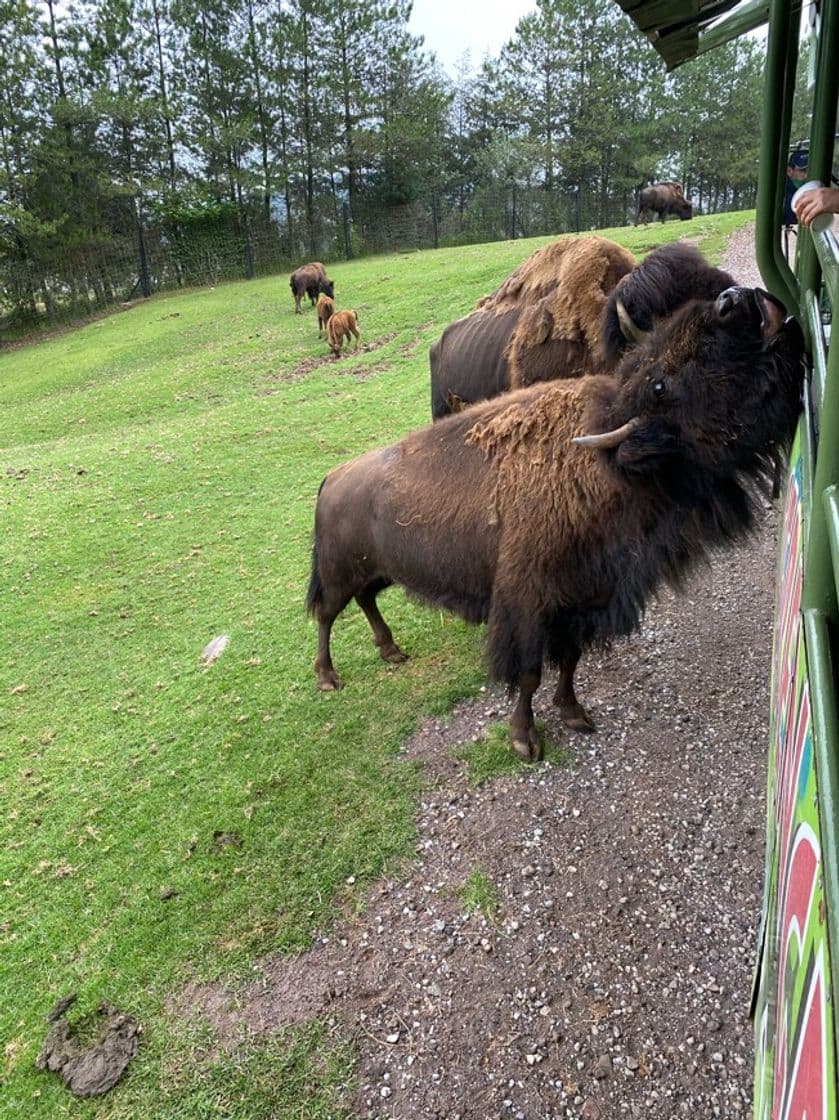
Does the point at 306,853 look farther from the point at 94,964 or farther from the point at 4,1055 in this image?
the point at 4,1055

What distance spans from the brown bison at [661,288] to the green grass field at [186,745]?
2.13m

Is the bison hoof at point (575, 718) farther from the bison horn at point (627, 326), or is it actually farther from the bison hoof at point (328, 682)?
the bison horn at point (627, 326)

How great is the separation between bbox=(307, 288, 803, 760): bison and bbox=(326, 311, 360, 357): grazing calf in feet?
35.7

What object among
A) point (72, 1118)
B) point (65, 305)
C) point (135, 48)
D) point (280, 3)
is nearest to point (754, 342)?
point (72, 1118)

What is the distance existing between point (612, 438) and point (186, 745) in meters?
3.04

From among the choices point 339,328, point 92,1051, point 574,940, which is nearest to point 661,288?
A: point 574,940

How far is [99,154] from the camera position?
95.5 ft

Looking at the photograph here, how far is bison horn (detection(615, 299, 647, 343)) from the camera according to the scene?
3.48 m

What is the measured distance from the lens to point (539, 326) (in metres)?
4.83

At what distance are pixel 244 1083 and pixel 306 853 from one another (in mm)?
960

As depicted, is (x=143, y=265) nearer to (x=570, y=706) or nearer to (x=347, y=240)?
(x=347, y=240)

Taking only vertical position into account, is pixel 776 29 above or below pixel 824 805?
above

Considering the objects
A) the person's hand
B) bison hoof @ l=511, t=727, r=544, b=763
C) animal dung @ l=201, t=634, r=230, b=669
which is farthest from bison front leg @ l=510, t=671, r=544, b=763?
animal dung @ l=201, t=634, r=230, b=669

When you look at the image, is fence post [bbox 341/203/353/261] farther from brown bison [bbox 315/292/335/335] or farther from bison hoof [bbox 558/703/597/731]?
bison hoof [bbox 558/703/597/731]
